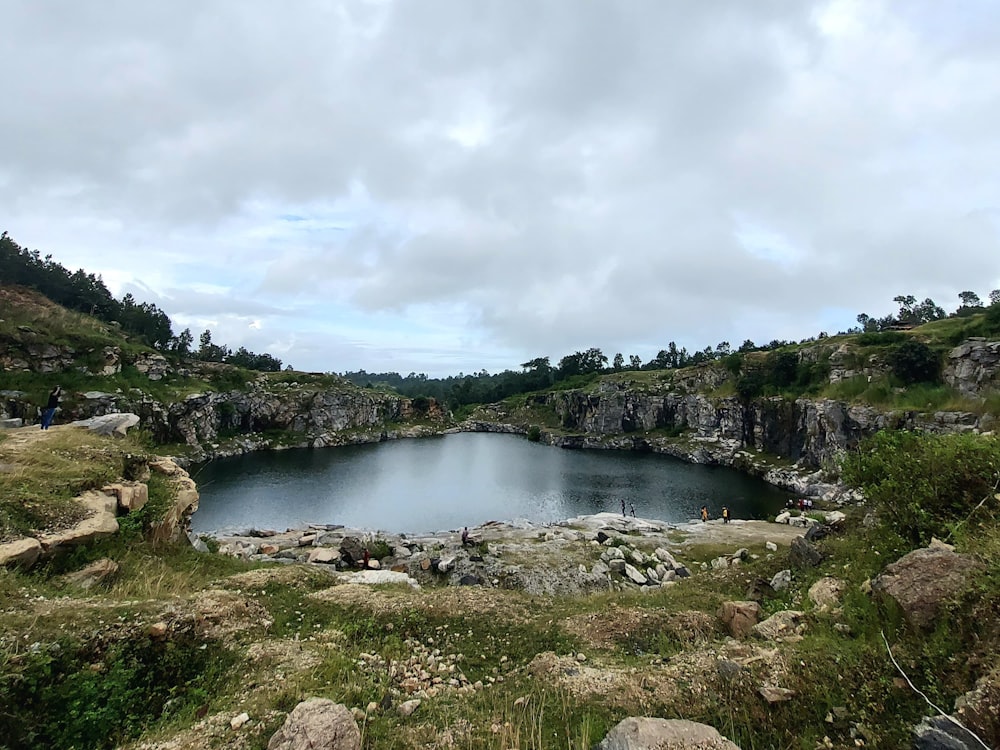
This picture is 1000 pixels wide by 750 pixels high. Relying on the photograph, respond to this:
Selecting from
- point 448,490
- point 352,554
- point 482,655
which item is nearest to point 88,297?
point 448,490

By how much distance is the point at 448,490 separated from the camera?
202 ft

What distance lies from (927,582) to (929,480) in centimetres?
373

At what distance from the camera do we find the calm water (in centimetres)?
4731

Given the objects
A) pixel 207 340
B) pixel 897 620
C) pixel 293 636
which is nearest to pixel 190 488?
pixel 293 636

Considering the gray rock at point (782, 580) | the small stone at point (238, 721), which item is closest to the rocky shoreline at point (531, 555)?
the gray rock at point (782, 580)

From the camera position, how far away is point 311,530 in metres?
35.8

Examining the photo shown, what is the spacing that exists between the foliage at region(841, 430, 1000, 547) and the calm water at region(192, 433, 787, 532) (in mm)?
38349

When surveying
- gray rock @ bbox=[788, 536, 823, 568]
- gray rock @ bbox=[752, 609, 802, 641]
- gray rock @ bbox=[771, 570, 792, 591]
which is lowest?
gray rock @ bbox=[771, 570, 792, 591]

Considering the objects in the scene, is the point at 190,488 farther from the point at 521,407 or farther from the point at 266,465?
the point at 521,407

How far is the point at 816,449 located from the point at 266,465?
85.6m

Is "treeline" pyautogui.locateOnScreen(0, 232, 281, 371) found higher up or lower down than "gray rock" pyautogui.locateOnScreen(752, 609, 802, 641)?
higher up

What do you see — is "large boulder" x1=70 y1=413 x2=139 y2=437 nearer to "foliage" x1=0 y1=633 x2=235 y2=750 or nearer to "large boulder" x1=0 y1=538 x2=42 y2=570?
"large boulder" x1=0 y1=538 x2=42 y2=570

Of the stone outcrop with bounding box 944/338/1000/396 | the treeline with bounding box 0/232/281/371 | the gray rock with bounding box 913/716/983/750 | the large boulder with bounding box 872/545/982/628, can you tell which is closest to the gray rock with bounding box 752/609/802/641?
the large boulder with bounding box 872/545/982/628

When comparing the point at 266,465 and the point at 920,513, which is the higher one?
the point at 920,513
